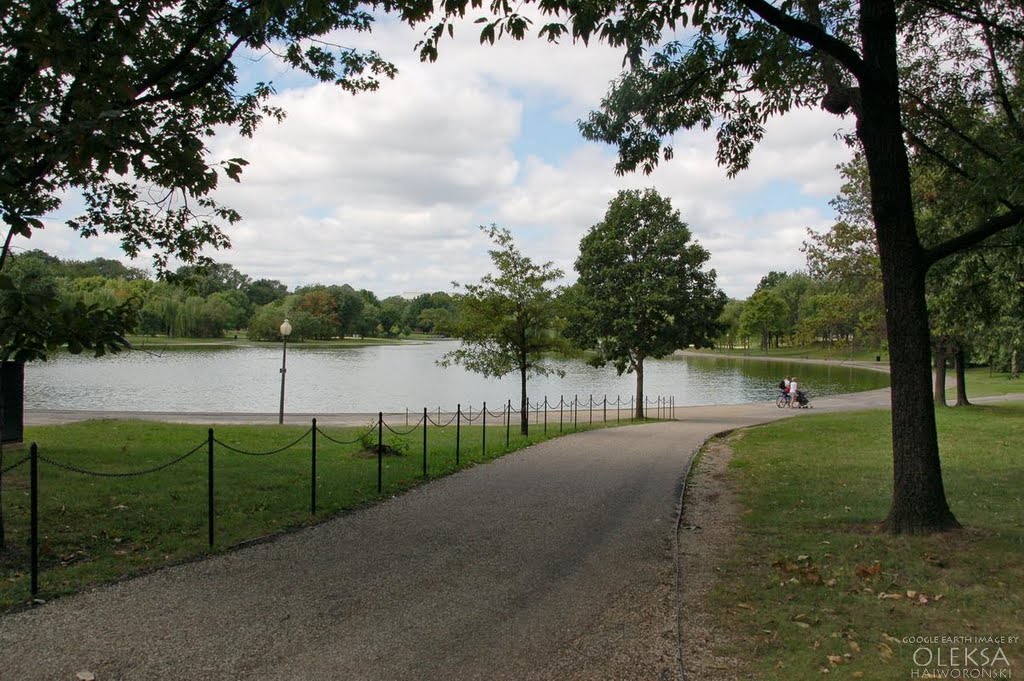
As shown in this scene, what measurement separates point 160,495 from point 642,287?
2222cm

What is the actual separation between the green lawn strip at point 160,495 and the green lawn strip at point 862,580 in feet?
16.6

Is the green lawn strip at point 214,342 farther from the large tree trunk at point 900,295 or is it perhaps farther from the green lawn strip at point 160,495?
the large tree trunk at point 900,295

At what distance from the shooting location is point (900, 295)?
24.2 ft

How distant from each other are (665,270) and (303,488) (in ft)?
71.9

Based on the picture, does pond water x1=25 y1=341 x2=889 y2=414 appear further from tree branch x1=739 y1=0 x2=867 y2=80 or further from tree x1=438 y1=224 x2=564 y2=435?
tree branch x1=739 y1=0 x2=867 y2=80

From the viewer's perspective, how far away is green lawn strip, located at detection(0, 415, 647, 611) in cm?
655

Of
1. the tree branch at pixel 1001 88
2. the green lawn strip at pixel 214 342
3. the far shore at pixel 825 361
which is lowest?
the far shore at pixel 825 361

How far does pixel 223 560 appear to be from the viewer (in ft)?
21.7

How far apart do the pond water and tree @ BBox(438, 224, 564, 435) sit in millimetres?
9900

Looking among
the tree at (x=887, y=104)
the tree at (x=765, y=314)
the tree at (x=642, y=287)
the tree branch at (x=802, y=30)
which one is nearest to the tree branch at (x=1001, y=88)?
the tree at (x=887, y=104)

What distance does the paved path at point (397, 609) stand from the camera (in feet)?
14.6

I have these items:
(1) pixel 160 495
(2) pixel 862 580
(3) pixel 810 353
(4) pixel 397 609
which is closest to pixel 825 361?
(3) pixel 810 353

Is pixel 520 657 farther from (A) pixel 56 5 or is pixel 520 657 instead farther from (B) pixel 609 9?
(A) pixel 56 5

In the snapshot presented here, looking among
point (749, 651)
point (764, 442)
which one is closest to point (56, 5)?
point (749, 651)
